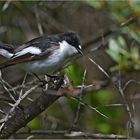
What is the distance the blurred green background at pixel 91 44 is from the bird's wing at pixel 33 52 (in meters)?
0.22

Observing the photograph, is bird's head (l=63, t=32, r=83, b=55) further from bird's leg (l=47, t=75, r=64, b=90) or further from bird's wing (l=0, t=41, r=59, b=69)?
bird's leg (l=47, t=75, r=64, b=90)

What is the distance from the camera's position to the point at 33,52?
3633mm

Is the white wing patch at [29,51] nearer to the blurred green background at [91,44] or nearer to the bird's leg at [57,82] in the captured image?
the blurred green background at [91,44]

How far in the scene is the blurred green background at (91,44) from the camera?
402 cm

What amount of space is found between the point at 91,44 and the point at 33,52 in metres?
1.55

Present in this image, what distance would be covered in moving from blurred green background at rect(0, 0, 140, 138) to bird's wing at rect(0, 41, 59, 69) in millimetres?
225

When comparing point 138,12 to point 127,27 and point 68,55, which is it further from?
point 68,55

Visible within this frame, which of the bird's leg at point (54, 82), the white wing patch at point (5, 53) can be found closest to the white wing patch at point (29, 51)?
the white wing patch at point (5, 53)

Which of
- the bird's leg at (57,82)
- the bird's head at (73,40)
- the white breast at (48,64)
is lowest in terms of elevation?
the bird's leg at (57,82)

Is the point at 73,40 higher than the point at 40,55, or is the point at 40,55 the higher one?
the point at 73,40

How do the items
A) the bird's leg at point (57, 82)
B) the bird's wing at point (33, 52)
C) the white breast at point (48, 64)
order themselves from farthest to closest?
the white breast at point (48, 64) < the bird's wing at point (33, 52) < the bird's leg at point (57, 82)

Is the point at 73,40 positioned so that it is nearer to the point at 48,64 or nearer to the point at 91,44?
the point at 48,64

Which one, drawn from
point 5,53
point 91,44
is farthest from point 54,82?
point 91,44

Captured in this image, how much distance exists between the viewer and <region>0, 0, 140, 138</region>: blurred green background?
402 cm
